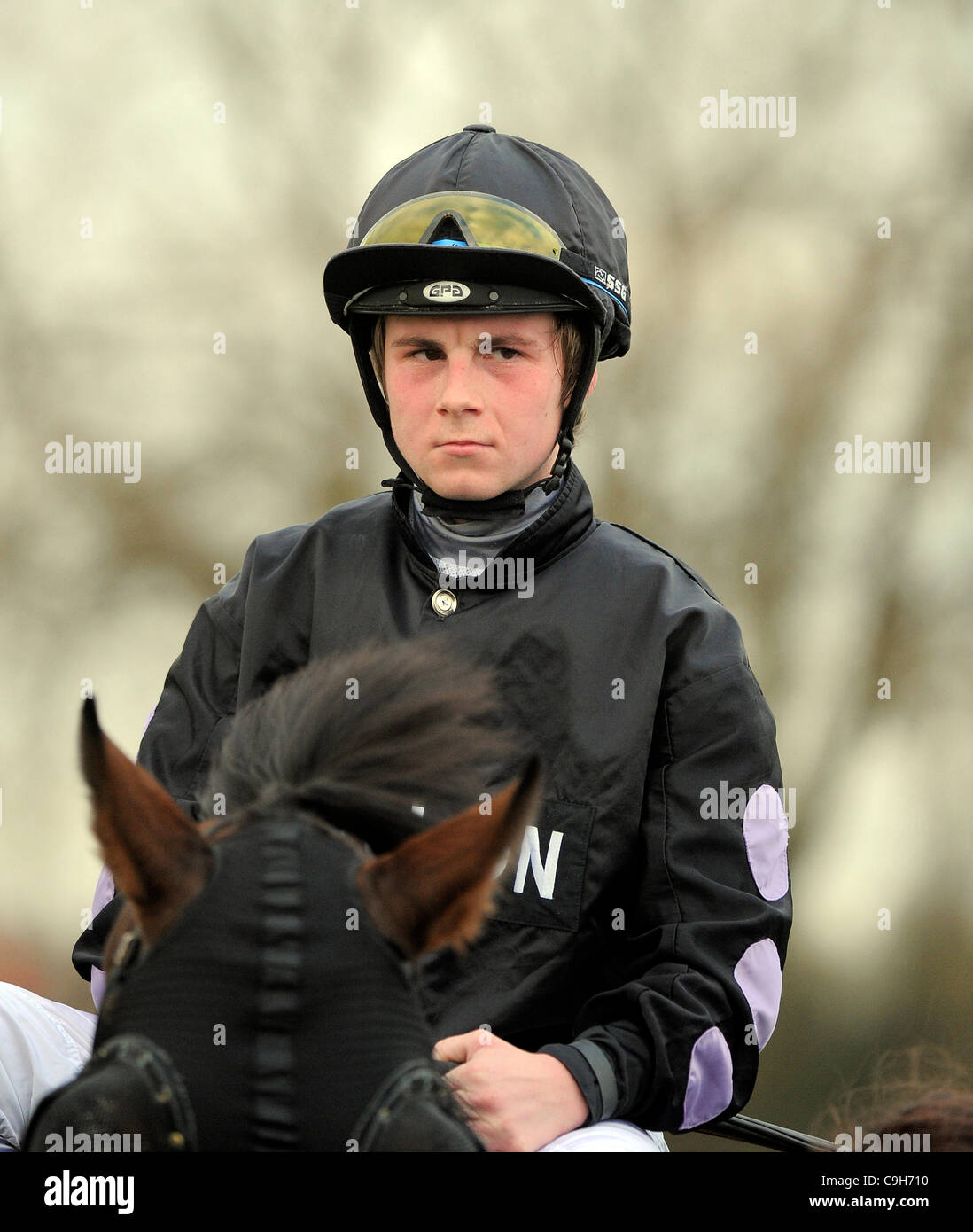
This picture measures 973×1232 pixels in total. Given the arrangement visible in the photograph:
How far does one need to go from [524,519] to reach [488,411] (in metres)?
0.19

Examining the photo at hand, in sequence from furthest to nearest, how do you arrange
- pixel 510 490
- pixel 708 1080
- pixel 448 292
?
pixel 510 490 → pixel 448 292 → pixel 708 1080

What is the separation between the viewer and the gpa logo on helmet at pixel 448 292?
5.82 feet

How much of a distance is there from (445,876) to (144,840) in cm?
22

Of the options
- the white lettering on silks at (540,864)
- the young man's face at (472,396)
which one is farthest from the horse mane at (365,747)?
the young man's face at (472,396)

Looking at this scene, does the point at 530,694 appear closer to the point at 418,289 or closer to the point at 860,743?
the point at 418,289

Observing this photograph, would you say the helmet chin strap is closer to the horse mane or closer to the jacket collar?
the jacket collar

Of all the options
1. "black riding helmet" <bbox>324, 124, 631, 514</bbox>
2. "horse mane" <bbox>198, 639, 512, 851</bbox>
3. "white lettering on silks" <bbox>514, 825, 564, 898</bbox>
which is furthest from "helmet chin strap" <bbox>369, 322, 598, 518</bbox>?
"horse mane" <bbox>198, 639, 512, 851</bbox>

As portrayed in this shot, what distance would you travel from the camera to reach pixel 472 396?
180cm

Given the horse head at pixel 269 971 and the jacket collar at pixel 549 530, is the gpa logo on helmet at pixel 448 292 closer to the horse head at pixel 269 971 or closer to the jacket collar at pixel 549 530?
the jacket collar at pixel 549 530

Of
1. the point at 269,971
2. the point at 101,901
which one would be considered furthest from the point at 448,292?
the point at 269,971

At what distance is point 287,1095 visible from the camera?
0.99 meters

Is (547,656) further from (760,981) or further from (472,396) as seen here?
(760,981)

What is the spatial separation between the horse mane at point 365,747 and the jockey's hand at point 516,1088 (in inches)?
10.9
